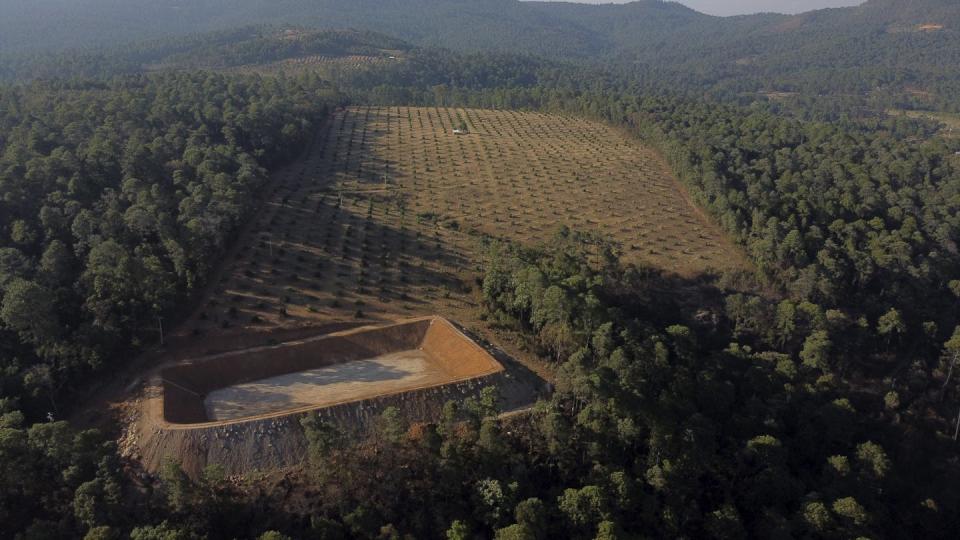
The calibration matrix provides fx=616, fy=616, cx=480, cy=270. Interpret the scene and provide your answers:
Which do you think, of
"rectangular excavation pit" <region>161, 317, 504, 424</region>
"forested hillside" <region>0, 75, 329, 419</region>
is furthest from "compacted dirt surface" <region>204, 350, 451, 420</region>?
"forested hillside" <region>0, 75, 329, 419</region>

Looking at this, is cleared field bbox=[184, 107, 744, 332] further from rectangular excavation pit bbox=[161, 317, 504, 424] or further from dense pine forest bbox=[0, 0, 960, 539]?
rectangular excavation pit bbox=[161, 317, 504, 424]

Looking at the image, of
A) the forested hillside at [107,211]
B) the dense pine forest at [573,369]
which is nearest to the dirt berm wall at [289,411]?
the dense pine forest at [573,369]

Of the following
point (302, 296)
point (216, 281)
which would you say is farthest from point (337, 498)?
point (216, 281)

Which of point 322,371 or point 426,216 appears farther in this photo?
point 426,216

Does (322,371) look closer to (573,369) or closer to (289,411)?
(289,411)

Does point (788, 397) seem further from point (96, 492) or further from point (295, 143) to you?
point (295, 143)

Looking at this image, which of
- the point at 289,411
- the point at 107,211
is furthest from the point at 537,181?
the point at 289,411

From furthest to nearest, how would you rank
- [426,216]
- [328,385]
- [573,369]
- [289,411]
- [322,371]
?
[426,216] < [322,371] < [328,385] < [573,369] < [289,411]

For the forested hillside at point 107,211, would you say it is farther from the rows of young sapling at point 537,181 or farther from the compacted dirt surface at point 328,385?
the rows of young sapling at point 537,181
